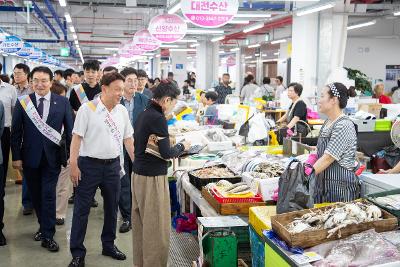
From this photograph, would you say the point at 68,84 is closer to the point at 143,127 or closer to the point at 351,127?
the point at 143,127

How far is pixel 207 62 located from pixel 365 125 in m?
17.3

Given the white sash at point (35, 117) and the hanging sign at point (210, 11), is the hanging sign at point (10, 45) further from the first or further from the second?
the white sash at point (35, 117)

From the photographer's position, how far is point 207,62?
938 inches

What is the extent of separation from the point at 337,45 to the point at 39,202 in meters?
9.89

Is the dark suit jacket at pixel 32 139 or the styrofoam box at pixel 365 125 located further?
the styrofoam box at pixel 365 125

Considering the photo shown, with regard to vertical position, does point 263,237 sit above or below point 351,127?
below

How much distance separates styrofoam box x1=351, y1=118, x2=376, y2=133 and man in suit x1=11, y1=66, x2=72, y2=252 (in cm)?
446

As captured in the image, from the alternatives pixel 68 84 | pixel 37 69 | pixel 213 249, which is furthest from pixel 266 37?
pixel 213 249

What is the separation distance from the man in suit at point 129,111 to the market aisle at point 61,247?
0.27m

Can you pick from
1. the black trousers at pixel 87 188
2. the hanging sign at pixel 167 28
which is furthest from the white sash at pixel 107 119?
the hanging sign at pixel 167 28

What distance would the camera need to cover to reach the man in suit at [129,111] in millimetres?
5327

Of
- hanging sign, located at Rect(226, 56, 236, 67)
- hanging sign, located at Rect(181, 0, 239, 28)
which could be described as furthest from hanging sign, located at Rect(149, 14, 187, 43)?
hanging sign, located at Rect(226, 56, 236, 67)

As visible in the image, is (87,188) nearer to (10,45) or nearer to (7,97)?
(7,97)

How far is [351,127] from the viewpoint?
3533 millimetres
